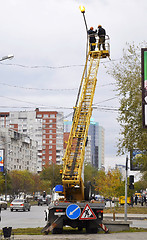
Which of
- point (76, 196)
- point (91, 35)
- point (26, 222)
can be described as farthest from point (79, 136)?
point (26, 222)

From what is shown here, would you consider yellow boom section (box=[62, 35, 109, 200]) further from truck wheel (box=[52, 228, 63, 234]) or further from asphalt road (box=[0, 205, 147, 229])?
asphalt road (box=[0, 205, 147, 229])

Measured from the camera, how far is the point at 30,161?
556 feet

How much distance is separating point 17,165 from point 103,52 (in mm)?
136750

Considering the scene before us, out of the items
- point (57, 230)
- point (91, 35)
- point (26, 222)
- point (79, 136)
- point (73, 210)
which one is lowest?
point (26, 222)

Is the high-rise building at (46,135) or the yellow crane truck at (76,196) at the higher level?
the high-rise building at (46,135)

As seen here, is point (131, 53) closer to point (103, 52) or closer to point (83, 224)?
point (103, 52)

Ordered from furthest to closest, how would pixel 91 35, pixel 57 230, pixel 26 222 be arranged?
pixel 26 222
pixel 91 35
pixel 57 230

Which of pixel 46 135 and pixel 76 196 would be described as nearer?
pixel 76 196

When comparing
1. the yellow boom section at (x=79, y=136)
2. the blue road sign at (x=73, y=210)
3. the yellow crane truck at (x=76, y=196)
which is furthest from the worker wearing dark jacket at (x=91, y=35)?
the blue road sign at (x=73, y=210)

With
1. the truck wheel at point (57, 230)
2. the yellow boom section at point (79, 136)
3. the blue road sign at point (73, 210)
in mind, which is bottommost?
the truck wheel at point (57, 230)

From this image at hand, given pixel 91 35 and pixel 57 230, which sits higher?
pixel 91 35

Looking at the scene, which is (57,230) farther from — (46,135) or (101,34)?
(46,135)

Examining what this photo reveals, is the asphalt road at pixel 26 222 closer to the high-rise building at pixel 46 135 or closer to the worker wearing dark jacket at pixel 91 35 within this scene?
the worker wearing dark jacket at pixel 91 35

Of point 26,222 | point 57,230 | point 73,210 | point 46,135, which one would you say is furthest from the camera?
point 46,135
